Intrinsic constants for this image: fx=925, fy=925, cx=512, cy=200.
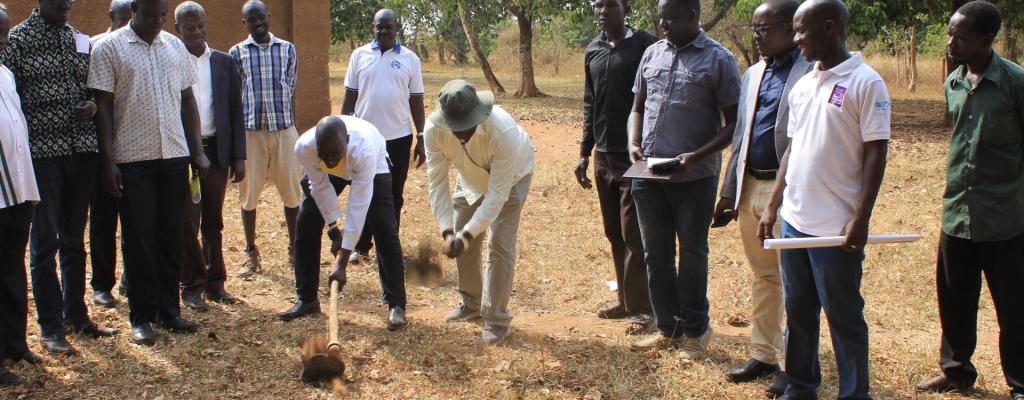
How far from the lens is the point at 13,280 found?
4.74m

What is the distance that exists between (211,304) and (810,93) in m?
4.28

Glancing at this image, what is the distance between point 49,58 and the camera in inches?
196

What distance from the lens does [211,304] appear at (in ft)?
20.7

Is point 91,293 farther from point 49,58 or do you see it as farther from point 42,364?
point 49,58

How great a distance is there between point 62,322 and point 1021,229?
16.6ft

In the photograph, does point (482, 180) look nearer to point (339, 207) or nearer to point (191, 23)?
point (339, 207)

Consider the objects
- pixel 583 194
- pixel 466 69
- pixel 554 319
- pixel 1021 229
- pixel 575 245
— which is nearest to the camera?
pixel 1021 229

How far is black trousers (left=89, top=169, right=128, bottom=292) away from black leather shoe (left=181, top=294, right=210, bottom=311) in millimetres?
465

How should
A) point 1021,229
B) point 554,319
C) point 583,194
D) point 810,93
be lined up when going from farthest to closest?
point 583,194, point 554,319, point 1021,229, point 810,93

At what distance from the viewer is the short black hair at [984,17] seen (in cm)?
425

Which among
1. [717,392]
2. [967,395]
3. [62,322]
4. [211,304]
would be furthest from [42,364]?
[967,395]

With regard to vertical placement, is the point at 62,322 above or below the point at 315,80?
below

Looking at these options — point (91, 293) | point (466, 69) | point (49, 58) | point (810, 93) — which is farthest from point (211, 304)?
point (466, 69)

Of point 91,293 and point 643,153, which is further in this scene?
point 91,293
